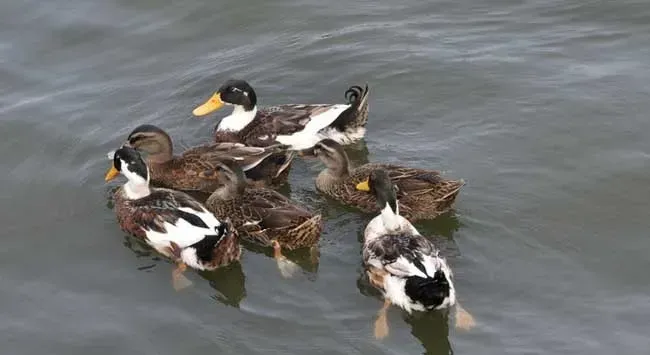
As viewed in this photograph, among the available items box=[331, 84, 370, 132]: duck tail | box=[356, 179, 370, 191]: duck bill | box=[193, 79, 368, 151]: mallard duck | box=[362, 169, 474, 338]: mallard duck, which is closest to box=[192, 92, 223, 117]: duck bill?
box=[193, 79, 368, 151]: mallard duck

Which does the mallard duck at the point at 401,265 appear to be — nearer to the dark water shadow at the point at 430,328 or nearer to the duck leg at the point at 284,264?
the dark water shadow at the point at 430,328

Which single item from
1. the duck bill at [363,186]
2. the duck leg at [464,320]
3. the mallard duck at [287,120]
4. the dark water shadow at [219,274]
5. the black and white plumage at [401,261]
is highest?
the mallard duck at [287,120]

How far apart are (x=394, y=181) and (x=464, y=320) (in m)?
1.81

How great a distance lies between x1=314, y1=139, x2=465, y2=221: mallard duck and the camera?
9281 millimetres

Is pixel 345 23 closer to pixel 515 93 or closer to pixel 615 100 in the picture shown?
pixel 515 93

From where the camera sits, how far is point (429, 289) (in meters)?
7.85

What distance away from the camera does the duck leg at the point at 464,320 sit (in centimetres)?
795

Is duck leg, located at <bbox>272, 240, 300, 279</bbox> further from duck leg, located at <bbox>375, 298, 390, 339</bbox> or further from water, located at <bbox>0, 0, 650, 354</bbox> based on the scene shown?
duck leg, located at <bbox>375, 298, 390, 339</bbox>

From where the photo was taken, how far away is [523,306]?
8141 mm

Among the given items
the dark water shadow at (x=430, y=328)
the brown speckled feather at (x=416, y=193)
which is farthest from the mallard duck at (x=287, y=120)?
the dark water shadow at (x=430, y=328)

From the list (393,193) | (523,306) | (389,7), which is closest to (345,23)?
(389,7)

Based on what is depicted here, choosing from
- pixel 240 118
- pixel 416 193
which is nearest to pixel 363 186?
pixel 416 193

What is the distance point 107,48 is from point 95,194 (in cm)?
349

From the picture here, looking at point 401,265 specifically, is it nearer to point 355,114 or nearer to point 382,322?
point 382,322
